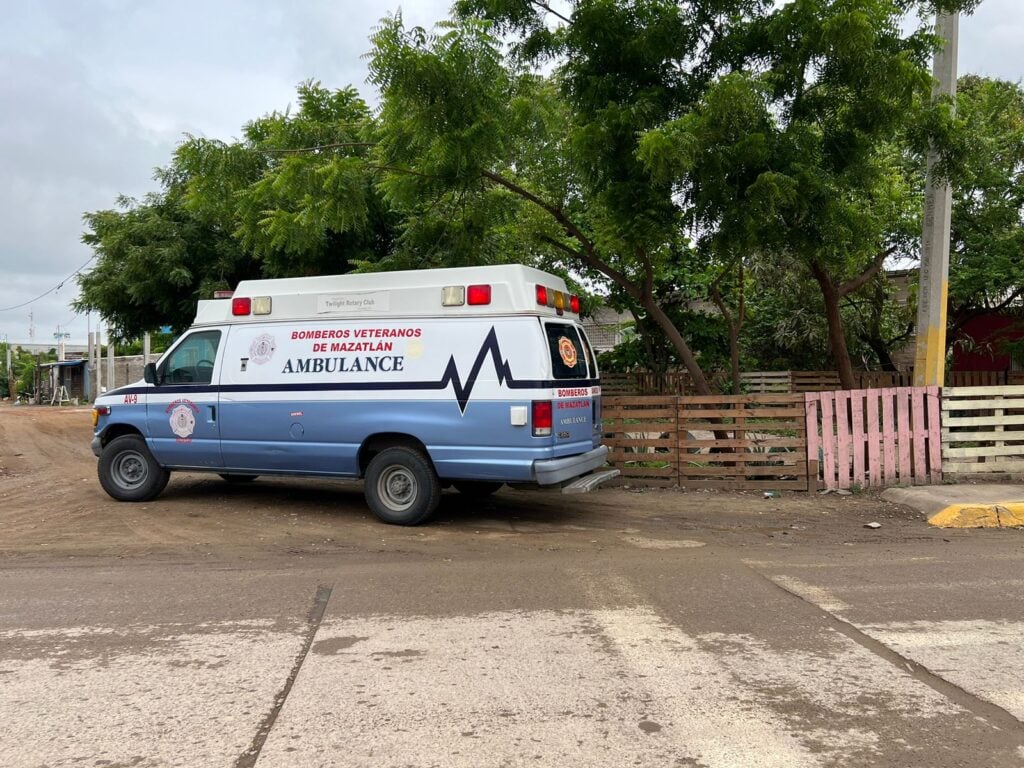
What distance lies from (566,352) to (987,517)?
4718 mm

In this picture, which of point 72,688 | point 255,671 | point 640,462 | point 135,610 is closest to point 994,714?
point 255,671

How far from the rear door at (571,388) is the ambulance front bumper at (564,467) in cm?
10

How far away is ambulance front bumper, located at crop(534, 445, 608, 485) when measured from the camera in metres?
7.52

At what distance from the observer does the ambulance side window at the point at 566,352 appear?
7.91 meters

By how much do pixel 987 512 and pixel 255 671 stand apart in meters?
7.50

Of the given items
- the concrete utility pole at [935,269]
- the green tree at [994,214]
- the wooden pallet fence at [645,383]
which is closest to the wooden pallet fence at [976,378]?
the green tree at [994,214]

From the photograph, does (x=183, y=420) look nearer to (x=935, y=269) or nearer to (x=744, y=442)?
(x=744, y=442)

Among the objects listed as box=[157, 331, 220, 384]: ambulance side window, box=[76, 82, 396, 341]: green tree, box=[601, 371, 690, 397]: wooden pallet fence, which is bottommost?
box=[601, 371, 690, 397]: wooden pallet fence

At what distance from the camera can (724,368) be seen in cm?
2041

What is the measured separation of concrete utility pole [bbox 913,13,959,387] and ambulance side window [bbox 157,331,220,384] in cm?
892

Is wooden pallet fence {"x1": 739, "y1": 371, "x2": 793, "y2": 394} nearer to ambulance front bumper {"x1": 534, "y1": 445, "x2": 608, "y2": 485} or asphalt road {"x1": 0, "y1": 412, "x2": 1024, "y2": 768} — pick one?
asphalt road {"x1": 0, "y1": 412, "x2": 1024, "y2": 768}

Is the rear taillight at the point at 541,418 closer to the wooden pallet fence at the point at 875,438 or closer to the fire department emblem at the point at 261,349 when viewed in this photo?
the fire department emblem at the point at 261,349

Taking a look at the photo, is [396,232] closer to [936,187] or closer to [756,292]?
[936,187]

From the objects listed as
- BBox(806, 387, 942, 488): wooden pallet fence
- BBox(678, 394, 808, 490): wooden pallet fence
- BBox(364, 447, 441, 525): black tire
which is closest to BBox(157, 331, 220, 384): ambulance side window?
BBox(364, 447, 441, 525): black tire
